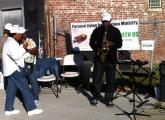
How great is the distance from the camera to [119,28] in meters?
14.0

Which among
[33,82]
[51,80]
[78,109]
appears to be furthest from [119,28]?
[78,109]

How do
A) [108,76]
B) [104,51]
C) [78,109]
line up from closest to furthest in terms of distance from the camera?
[104,51]
[78,109]
[108,76]

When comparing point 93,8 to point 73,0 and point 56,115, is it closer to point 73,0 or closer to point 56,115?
point 73,0

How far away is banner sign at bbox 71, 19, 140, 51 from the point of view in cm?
1374

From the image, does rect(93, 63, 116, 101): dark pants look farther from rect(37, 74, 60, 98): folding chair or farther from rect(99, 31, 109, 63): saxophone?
rect(37, 74, 60, 98): folding chair

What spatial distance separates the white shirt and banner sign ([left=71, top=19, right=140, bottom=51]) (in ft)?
15.5

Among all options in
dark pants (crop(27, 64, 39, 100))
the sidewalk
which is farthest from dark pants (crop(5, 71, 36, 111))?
dark pants (crop(27, 64, 39, 100))

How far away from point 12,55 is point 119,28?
5120 millimetres

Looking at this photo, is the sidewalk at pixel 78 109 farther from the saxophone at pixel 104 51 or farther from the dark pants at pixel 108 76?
the saxophone at pixel 104 51

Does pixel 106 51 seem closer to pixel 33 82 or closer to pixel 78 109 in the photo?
pixel 78 109

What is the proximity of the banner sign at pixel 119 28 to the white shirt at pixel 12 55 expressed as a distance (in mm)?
4730

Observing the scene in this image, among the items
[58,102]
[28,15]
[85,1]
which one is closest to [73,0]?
[85,1]

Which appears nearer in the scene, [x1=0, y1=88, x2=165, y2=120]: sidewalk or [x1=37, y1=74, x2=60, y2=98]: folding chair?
[x1=0, y1=88, x2=165, y2=120]: sidewalk

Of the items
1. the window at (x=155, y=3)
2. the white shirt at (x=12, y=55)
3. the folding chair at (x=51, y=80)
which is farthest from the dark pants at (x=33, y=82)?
the window at (x=155, y=3)
